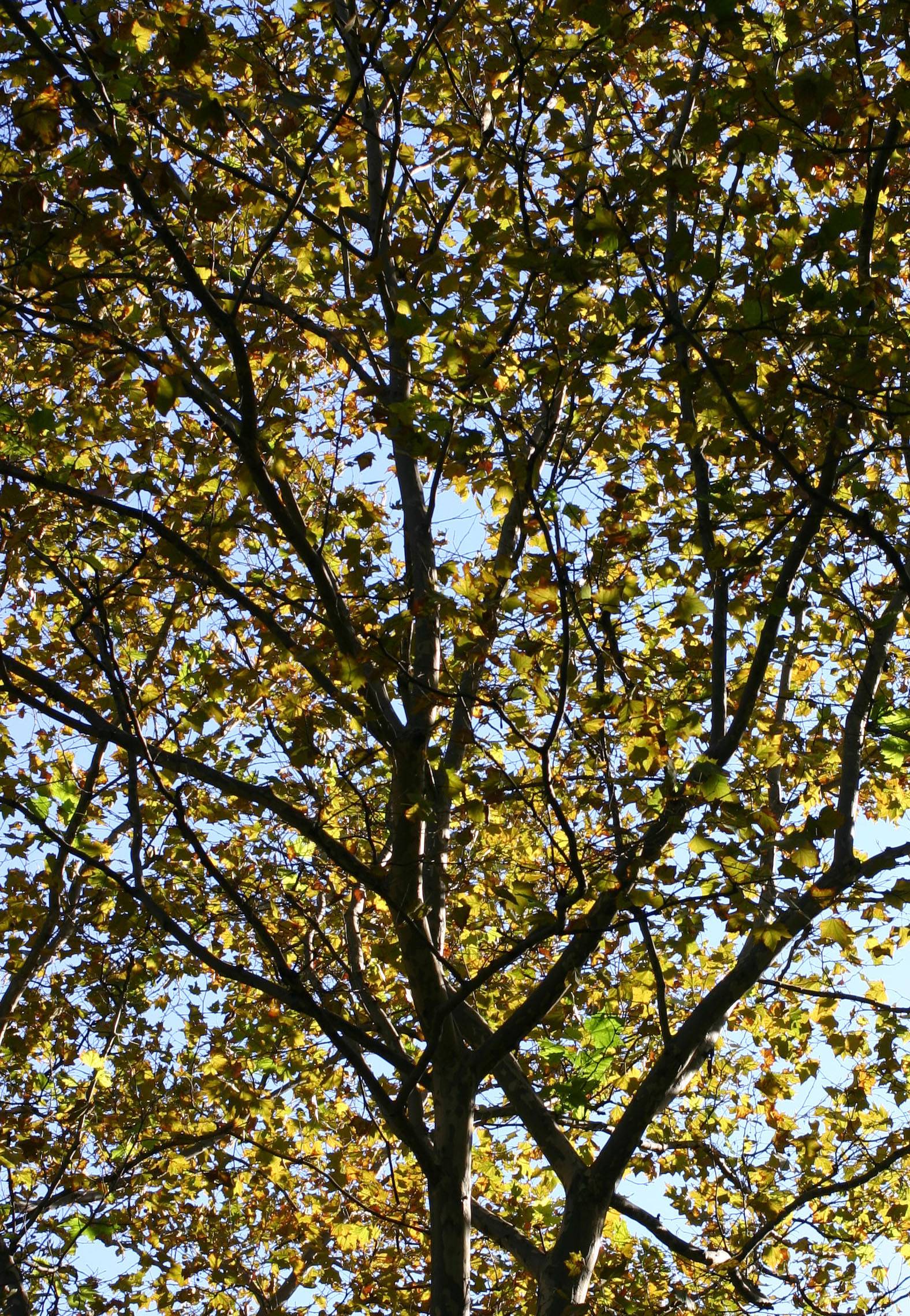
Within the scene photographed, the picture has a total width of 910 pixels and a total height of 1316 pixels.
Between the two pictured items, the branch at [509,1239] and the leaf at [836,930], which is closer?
the leaf at [836,930]

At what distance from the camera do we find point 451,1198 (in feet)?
16.8

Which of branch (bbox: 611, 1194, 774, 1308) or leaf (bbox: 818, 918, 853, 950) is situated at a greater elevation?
leaf (bbox: 818, 918, 853, 950)

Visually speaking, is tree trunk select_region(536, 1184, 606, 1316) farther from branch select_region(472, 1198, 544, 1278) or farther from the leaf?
the leaf

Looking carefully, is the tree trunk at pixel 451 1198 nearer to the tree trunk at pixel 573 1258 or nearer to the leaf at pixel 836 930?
the tree trunk at pixel 573 1258

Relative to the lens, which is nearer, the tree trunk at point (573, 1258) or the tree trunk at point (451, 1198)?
the tree trunk at point (451, 1198)

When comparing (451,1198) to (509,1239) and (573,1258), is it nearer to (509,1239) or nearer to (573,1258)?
(573,1258)

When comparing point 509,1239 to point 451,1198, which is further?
point 509,1239

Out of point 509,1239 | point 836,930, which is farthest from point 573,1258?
point 836,930

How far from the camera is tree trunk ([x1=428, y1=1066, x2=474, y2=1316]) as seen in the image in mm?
4953

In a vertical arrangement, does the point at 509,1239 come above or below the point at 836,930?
below

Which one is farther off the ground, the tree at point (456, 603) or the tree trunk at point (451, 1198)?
the tree at point (456, 603)

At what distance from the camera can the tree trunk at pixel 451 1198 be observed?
4953mm

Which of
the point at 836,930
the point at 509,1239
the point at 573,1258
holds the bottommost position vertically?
the point at 573,1258

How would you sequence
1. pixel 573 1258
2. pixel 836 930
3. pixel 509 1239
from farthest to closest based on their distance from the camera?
pixel 509 1239 < pixel 573 1258 < pixel 836 930
